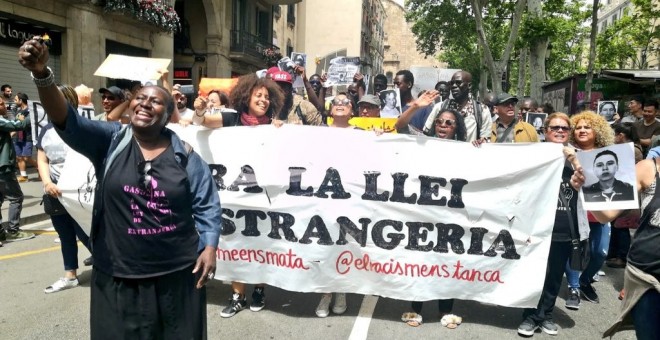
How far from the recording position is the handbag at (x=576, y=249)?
403 cm

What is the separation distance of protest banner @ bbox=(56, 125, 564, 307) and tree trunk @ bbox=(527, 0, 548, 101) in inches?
546

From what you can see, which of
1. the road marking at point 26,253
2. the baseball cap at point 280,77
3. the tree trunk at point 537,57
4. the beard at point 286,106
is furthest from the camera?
the tree trunk at point 537,57

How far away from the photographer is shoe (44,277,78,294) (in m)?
4.75

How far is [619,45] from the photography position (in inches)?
1045

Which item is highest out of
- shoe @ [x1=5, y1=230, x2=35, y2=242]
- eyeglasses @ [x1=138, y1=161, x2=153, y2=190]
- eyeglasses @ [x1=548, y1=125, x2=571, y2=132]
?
eyeglasses @ [x1=548, y1=125, x2=571, y2=132]

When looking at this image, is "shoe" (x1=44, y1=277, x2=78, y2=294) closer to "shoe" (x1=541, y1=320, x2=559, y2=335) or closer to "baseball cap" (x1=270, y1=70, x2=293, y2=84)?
"baseball cap" (x1=270, y1=70, x2=293, y2=84)

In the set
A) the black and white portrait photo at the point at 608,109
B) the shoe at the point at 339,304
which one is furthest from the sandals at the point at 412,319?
the black and white portrait photo at the point at 608,109

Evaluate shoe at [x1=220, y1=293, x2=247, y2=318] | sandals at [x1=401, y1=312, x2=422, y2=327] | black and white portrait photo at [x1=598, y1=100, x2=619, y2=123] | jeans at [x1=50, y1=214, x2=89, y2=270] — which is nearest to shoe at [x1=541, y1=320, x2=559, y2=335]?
sandals at [x1=401, y1=312, x2=422, y2=327]

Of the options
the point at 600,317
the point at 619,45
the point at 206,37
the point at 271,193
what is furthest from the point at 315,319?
the point at 619,45

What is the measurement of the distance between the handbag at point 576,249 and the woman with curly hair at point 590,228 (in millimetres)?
496

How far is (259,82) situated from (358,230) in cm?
161

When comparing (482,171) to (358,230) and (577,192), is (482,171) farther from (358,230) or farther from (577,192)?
(358,230)

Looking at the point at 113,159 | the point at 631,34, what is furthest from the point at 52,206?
the point at 631,34

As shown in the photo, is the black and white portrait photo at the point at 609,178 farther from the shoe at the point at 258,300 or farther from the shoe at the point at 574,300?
the shoe at the point at 258,300
